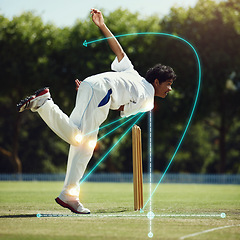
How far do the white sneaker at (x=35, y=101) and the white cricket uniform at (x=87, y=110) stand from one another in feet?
0.24

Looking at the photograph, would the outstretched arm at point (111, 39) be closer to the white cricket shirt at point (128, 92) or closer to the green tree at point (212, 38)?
the white cricket shirt at point (128, 92)

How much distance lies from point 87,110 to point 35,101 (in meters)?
0.78

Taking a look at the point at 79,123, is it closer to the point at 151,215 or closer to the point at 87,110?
the point at 87,110

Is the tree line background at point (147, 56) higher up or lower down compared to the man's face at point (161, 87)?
higher up

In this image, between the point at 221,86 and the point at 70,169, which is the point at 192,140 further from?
the point at 70,169

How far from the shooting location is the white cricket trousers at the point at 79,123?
732cm

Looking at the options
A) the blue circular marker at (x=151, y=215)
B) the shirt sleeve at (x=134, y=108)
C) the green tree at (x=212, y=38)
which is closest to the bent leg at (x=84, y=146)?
the shirt sleeve at (x=134, y=108)

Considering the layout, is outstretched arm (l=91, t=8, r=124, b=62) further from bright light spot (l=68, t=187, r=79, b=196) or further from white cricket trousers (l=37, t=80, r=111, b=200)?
bright light spot (l=68, t=187, r=79, b=196)

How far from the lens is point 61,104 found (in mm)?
37719

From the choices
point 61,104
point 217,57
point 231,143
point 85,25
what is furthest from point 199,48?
point 231,143

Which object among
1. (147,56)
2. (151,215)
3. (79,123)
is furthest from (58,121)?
(147,56)

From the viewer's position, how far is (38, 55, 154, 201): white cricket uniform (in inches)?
289

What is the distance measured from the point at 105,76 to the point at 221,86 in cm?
2767

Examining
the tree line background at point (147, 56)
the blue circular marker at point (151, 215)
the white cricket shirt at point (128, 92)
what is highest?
the tree line background at point (147, 56)
